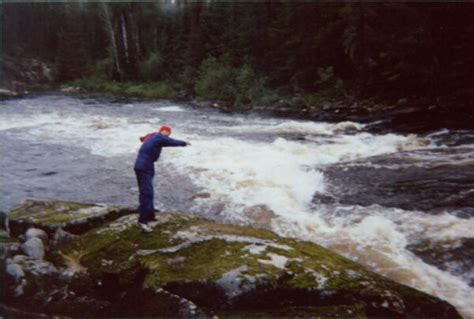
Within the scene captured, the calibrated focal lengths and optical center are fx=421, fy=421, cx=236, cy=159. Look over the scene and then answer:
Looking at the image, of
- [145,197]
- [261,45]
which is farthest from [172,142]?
[261,45]

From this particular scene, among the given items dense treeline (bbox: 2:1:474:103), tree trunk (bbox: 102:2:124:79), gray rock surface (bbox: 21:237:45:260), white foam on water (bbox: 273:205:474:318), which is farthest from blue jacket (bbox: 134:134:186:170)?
tree trunk (bbox: 102:2:124:79)

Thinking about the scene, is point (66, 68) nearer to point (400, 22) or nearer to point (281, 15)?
point (281, 15)

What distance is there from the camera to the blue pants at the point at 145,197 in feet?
20.7

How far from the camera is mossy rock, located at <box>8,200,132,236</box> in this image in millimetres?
6414

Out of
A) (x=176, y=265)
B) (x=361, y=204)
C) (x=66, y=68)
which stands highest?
(x=66, y=68)

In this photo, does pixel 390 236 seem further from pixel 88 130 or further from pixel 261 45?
pixel 261 45

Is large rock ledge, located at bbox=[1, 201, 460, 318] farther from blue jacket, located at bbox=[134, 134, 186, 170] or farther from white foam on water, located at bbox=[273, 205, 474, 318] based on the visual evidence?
blue jacket, located at bbox=[134, 134, 186, 170]

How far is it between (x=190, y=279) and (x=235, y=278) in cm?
52

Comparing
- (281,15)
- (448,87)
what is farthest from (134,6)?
(448,87)

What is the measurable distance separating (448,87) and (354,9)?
7.60 meters

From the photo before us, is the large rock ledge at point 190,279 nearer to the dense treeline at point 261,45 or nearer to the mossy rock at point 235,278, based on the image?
the mossy rock at point 235,278

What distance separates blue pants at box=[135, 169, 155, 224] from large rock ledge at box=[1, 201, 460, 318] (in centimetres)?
31

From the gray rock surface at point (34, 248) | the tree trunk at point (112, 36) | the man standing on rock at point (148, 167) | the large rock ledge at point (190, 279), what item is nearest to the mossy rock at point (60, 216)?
the large rock ledge at point (190, 279)

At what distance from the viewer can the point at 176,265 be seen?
5145mm
